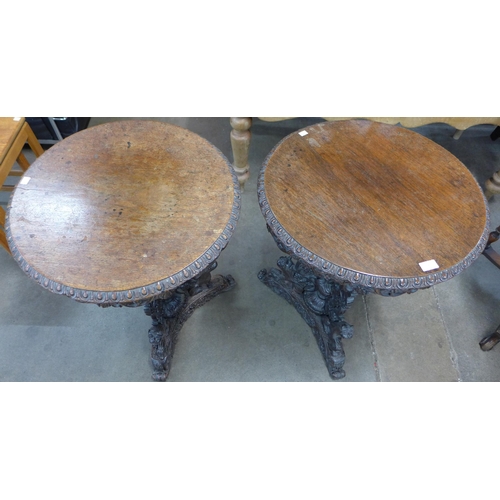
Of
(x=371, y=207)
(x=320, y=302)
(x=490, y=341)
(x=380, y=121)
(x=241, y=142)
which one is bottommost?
(x=490, y=341)

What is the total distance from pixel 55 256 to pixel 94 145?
1.73 ft

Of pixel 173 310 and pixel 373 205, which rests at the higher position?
pixel 373 205

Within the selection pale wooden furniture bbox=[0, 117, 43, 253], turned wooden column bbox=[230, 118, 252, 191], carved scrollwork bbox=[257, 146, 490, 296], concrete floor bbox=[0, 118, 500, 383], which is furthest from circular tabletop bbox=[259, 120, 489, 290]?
pale wooden furniture bbox=[0, 117, 43, 253]

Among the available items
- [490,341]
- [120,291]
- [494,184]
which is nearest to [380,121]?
[494,184]

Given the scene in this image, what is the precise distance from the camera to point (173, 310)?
1.75 metres

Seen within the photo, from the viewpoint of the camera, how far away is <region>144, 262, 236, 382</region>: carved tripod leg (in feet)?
5.33

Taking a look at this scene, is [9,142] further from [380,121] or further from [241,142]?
[380,121]

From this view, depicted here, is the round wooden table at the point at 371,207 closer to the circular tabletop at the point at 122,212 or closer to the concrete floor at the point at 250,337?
the circular tabletop at the point at 122,212

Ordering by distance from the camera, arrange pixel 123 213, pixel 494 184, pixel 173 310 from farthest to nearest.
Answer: pixel 494 184
pixel 173 310
pixel 123 213

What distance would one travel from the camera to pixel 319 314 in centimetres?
181

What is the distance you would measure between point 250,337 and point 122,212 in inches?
38.9

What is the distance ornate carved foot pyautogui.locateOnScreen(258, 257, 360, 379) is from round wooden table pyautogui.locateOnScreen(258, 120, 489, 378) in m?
0.08

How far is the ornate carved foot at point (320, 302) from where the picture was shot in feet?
5.47

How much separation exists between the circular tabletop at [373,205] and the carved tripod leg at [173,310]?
0.50m
